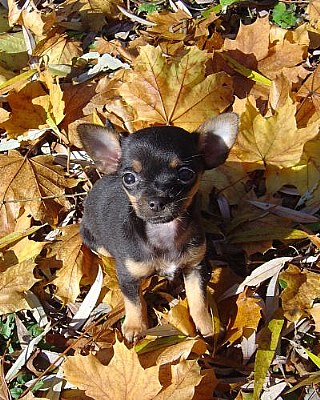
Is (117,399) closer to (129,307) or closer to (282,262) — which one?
(129,307)

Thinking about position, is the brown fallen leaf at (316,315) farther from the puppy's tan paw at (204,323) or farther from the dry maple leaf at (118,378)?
the dry maple leaf at (118,378)

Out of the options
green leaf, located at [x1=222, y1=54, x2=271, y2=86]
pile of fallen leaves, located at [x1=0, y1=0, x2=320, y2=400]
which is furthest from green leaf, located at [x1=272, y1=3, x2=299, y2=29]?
green leaf, located at [x1=222, y1=54, x2=271, y2=86]

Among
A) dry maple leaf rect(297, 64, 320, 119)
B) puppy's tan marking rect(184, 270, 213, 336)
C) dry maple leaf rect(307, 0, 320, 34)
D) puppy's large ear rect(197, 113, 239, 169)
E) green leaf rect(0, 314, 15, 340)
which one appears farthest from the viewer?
dry maple leaf rect(307, 0, 320, 34)

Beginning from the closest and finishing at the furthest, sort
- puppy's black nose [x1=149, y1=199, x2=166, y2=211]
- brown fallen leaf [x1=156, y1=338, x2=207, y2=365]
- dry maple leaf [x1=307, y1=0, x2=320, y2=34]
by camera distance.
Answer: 1. puppy's black nose [x1=149, y1=199, x2=166, y2=211]
2. brown fallen leaf [x1=156, y1=338, x2=207, y2=365]
3. dry maple leaf [x1=307, y1=0, x2=320, y2=34]

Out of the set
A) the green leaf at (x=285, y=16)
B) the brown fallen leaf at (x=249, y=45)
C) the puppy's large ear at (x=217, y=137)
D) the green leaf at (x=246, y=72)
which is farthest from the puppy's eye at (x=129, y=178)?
the green leaf at (x=285, y=16)

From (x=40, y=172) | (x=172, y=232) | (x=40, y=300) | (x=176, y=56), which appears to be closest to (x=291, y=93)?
(x=176, y=56)

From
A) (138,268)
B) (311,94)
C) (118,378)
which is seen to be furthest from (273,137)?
(118,378)

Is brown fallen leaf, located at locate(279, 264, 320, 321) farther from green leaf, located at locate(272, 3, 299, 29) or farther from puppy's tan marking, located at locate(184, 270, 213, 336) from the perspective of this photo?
green leaf, located at locate(272, 3, 299, 29)

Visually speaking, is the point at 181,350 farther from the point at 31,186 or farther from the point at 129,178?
the point at 31,186
